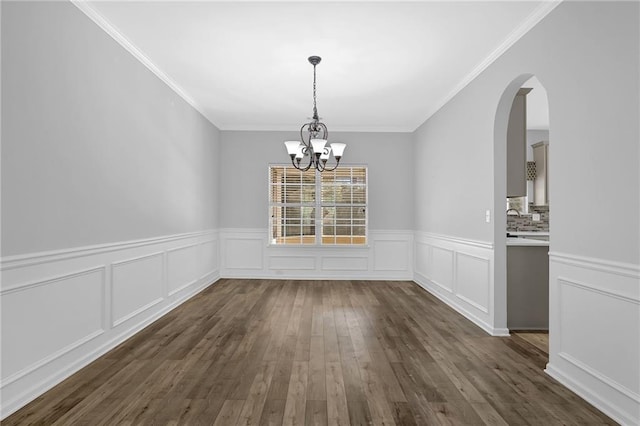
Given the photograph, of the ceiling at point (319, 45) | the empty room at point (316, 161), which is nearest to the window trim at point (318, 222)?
the empty room at point (316, 161)

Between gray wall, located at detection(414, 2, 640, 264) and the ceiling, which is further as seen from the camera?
the ceiling

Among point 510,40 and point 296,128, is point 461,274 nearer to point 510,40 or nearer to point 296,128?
point 510,40

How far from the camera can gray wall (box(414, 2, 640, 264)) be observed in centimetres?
212

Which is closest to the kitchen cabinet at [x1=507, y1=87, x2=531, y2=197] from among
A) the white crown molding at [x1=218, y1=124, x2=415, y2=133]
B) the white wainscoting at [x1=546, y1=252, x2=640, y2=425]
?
the white wainscoting at [x1=546, y1=252, x2=640, y2=425]

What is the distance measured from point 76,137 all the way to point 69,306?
1283 mm

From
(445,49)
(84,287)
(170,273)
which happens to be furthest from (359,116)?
(84,287)

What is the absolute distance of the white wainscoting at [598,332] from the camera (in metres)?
2.10

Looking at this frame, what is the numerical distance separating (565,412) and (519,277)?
5.87ft

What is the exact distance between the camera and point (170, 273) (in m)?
4.58

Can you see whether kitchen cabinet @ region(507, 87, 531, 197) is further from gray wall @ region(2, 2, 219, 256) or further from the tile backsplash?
gray wall @ region(2, 2, 219, 256)

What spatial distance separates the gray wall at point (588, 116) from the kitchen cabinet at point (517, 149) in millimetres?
327

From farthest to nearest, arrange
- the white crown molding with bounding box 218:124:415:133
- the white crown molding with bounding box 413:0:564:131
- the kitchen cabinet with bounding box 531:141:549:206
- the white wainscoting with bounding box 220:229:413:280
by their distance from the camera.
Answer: the white wainscoting with bounding box 220:229:413:280 → the white crown molding with bounding box 218:124:415:133 → the kitchen cabinet with bounding box 531:141:549:206 → the white crown molding with bounding box 413:0:564:131

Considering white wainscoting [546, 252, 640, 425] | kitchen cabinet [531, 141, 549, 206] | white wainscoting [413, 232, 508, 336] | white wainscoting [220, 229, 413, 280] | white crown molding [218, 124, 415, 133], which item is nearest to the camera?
white wainscoting [546, 252, 640, 425]

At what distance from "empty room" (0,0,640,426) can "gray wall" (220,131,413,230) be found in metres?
1.11
